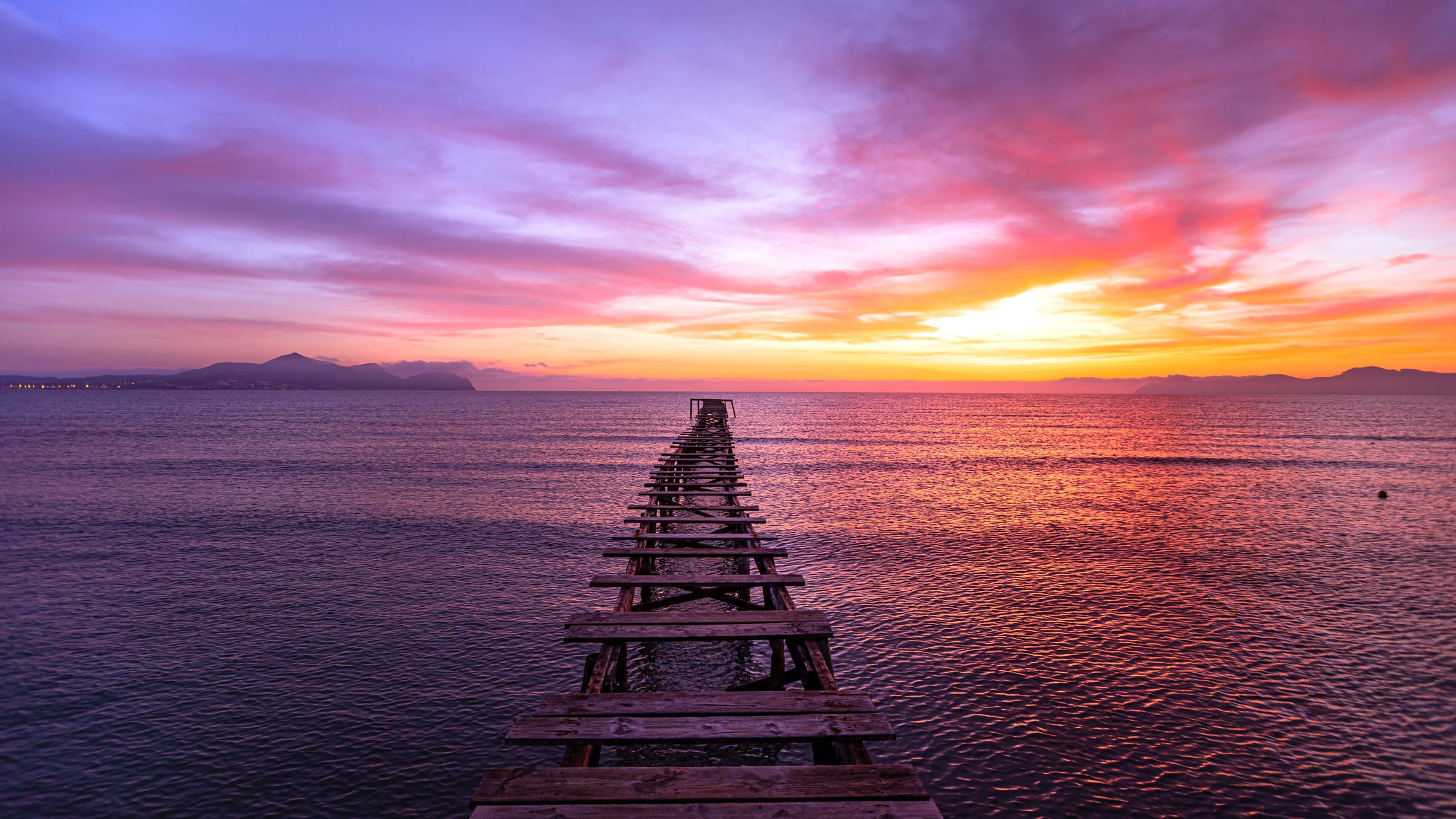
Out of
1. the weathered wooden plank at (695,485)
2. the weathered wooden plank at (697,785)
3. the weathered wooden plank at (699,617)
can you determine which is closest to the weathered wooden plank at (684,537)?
the weathered wooden plank at (699,617)

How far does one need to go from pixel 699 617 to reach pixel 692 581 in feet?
8.09

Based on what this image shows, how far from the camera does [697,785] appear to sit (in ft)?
16.2

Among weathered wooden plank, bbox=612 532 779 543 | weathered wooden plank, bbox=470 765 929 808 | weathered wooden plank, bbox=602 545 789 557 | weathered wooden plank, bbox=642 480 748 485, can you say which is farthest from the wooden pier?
weathered wooden plank, bbox=642 480 748 485

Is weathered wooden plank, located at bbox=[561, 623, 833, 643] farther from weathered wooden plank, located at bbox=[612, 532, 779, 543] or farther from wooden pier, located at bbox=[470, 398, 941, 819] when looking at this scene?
weathered wooden plank, located at bbox=[612, 532, 779, 543]

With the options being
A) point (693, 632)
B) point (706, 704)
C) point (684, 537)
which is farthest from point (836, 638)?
point (706, 704)

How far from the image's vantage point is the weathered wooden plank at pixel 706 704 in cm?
605

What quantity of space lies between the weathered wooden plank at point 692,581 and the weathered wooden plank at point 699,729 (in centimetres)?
465

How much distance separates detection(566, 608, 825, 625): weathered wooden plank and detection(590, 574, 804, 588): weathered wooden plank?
5.38 feet

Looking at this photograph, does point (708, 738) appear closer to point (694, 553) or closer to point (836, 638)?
point (694, 553)

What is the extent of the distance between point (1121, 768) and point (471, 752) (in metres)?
9.13

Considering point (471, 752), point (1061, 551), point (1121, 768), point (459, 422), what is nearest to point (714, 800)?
point (471, 752)

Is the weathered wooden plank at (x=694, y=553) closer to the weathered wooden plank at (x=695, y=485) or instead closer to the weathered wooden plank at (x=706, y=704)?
the weathered wooden plank at (x=706, y=704)

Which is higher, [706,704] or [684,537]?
[706,704]

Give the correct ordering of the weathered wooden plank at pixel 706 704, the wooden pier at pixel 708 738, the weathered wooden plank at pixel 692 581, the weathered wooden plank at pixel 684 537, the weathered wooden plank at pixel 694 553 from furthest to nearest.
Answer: the weathered wooden plank at pixel 684 537 → the weathered wooden plank at pixel 694 553 → the weathered wooden plank at pixel 692 581 → the weathered wooden plank at pixel 706 704 → the wooden pier at pixel 708 738
